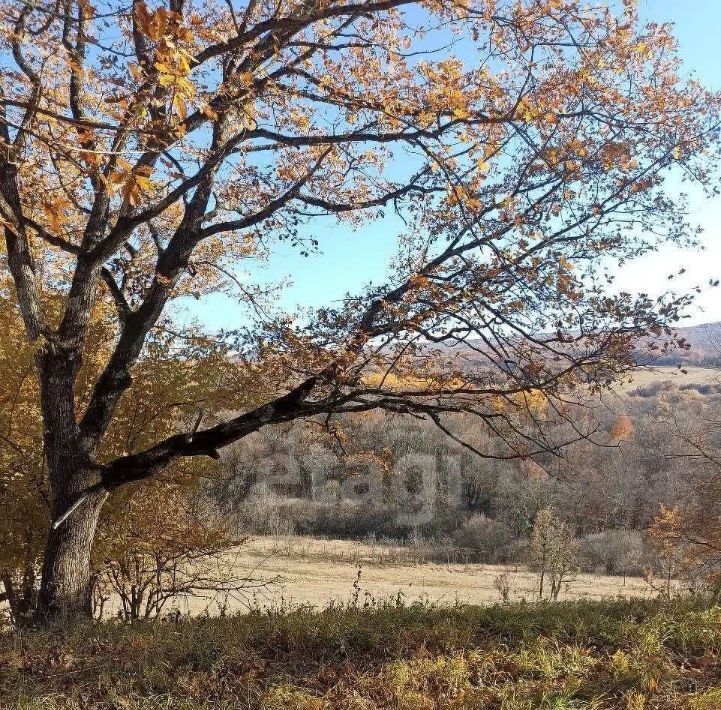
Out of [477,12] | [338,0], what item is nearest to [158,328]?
[338,0]

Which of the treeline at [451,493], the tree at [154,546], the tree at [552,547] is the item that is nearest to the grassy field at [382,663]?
the tree at [154,546]

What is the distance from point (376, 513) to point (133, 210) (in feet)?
160

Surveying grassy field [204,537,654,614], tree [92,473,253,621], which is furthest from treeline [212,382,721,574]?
tree [92,473,253,621]

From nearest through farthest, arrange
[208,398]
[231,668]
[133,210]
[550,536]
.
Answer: [231,668]
[133,210]
[208,398]
[550,536]

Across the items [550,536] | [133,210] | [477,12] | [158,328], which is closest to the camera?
[477,12]

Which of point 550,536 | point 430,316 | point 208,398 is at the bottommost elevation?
point 550,536

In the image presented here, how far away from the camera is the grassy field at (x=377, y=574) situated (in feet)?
99.1

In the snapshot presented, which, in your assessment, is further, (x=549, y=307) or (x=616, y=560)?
(x=616, y=560)

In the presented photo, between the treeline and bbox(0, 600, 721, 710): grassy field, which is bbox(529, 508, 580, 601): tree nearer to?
the treeline

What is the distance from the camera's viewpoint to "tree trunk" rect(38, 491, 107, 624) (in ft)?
21.0

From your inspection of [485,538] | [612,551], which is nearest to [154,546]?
[612,551]

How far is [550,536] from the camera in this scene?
2830cm

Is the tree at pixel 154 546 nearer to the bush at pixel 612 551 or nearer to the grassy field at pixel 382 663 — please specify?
the grassy field at pixel 382 663

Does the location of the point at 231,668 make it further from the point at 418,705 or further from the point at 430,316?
the point at 430,316
